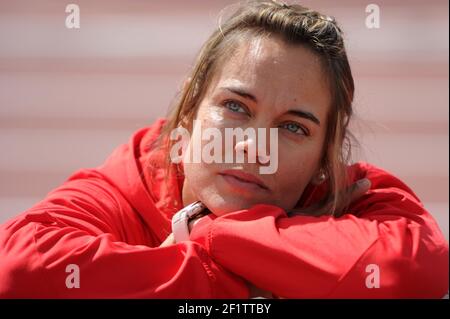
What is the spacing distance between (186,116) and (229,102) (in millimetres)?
242

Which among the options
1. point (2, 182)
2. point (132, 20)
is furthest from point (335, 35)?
point (2, 182)

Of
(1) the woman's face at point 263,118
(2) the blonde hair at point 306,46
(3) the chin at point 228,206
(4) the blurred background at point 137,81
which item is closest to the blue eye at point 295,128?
(1) the woman's face at point 263,118

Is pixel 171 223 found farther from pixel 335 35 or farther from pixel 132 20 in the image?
pixel 132 20

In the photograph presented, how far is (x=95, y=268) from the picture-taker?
56.6 inches

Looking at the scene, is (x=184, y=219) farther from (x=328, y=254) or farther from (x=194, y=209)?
(x=328, y=254)

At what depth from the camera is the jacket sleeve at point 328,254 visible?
1.44 metres

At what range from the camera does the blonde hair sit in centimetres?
175

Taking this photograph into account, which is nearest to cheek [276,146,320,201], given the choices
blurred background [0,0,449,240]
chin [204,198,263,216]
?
chin [204,198,263,216]

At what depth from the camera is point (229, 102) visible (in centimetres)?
172

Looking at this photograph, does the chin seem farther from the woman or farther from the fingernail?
the fingernail

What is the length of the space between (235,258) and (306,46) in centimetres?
59

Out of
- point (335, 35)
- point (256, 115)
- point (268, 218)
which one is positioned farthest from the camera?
point (335, 35)

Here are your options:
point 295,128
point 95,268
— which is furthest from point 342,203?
point 95,268

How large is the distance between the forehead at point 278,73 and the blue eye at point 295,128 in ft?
0.20
